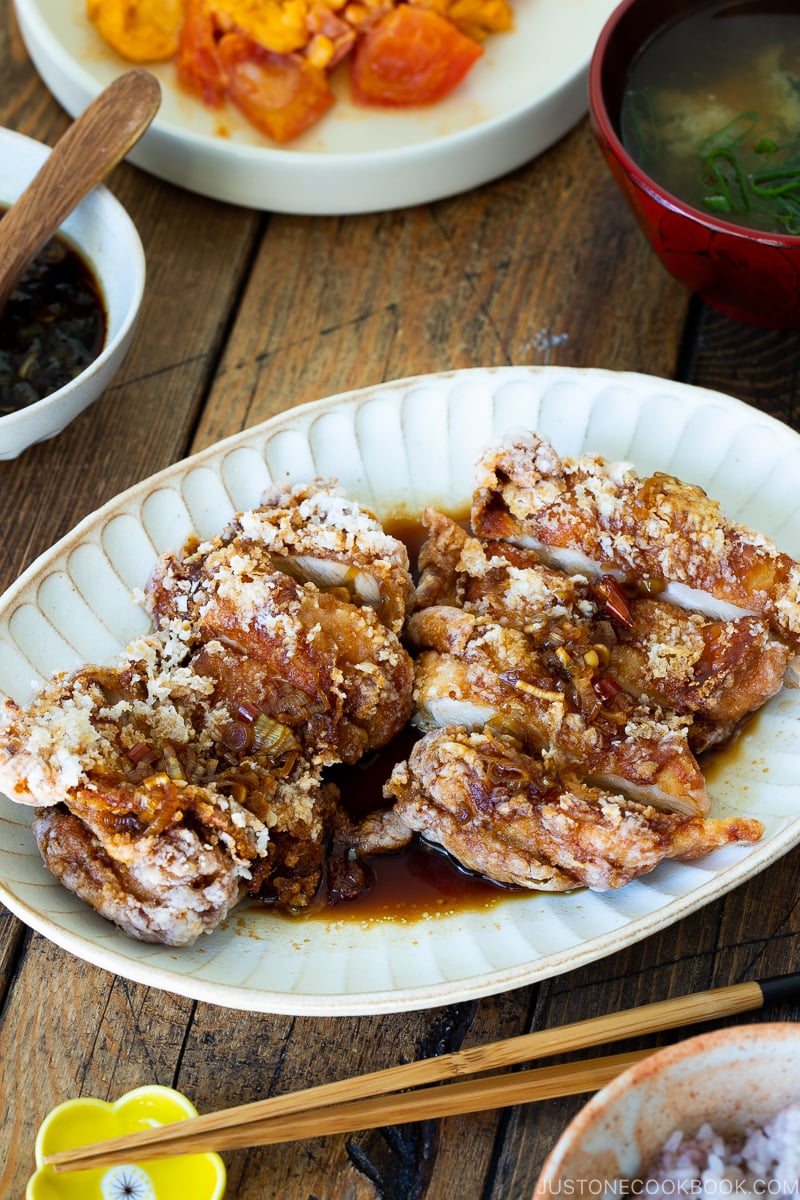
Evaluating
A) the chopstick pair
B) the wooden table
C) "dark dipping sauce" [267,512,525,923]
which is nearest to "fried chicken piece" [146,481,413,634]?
"dark dipping sauce" [267,512,525,923]

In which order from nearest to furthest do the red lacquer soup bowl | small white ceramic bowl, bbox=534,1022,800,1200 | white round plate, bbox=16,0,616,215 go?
1. small white ceramic bowl, bbox=534,1022,800,1200
2. the red lacquer soup bowl
3. white round plate, bbox=16,0,616,215

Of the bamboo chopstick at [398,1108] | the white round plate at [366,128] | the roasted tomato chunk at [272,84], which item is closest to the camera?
the bamboo chopstick at [398,1108]

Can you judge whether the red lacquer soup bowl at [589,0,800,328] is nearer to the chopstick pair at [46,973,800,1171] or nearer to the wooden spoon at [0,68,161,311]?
the wooden spoon at [0,68,161,311]

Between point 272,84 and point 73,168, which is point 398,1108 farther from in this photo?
point 272,84

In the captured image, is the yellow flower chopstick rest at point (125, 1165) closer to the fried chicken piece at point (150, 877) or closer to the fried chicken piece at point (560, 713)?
the fried chicken piece at point (150, 877)

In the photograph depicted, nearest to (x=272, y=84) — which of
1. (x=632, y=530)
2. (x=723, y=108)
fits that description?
(x=723, y=108)

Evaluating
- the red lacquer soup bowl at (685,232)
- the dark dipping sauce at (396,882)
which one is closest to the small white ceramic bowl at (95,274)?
the dark dipping sauce at (396,882)

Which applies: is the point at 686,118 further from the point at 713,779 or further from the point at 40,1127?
the point at 40,1127
